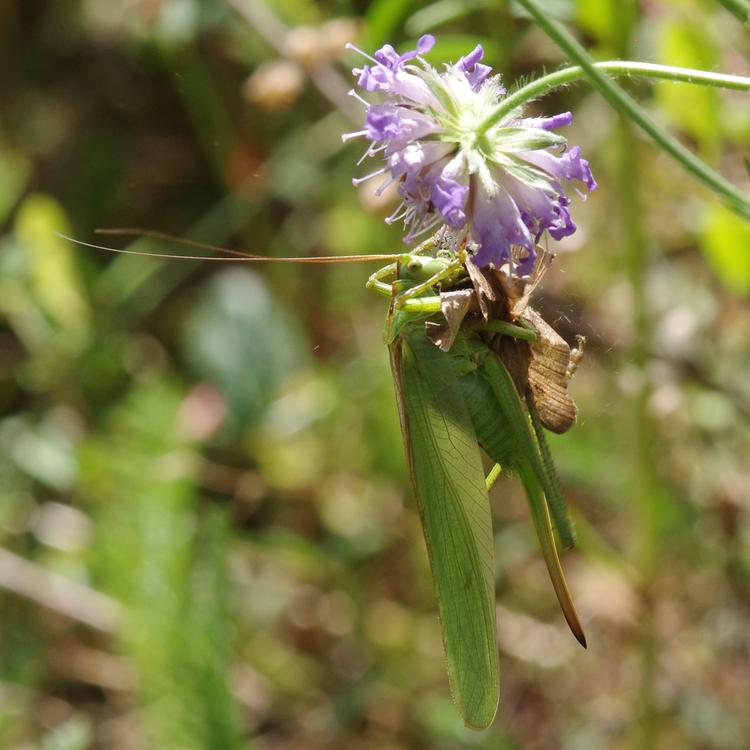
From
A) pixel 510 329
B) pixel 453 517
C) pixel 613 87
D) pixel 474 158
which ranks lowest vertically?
pixel 453 517

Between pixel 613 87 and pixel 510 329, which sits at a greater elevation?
pixel 613 87

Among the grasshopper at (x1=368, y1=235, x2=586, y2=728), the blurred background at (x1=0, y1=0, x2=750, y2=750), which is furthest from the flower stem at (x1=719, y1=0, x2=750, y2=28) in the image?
the blurred background at (x1=0, y1=0, x2=750, y2=750)

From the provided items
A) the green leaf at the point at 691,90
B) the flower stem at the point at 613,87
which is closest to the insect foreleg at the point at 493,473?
the flower stem at the point at 613,87

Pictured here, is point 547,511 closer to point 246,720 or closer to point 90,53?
point 246,720

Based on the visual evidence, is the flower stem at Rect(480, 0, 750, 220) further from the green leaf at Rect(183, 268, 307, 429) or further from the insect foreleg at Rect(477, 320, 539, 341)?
the green leaf at Rect(183, 268, 307, 429)

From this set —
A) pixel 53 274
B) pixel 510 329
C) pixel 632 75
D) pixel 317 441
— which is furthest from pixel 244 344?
pixel 632 75

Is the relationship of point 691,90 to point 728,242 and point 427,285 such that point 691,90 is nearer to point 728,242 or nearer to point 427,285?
point 728,242

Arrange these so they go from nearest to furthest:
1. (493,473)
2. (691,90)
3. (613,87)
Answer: (613,87) → (493,473) → (691,90)
